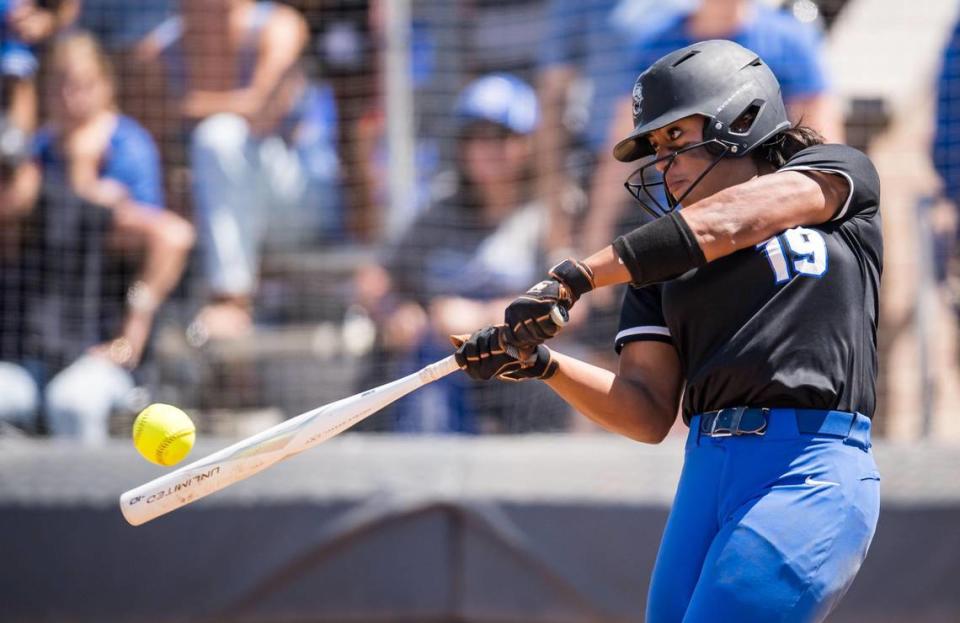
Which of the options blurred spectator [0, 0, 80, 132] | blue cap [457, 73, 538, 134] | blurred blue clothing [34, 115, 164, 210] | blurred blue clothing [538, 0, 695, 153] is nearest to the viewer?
blurred blue clothing [538, 0, 695, 153]

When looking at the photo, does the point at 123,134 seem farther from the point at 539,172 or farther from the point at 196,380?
the point at 539,172

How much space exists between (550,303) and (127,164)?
4273mm

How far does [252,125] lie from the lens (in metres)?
6.79

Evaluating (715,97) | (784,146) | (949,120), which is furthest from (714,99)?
(949,120)

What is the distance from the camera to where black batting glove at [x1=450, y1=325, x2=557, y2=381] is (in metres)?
2.98

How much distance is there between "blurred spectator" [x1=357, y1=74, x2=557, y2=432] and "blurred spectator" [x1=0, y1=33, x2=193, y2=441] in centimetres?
112

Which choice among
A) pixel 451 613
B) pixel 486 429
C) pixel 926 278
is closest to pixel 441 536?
pixel 451 613

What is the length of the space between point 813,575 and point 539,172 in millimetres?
3846

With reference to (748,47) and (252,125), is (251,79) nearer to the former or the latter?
(252,125)

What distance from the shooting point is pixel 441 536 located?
540 cm

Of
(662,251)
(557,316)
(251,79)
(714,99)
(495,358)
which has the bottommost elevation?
(495,358)

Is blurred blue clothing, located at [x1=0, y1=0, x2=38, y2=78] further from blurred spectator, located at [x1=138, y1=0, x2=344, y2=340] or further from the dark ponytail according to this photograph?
the dark ponytail

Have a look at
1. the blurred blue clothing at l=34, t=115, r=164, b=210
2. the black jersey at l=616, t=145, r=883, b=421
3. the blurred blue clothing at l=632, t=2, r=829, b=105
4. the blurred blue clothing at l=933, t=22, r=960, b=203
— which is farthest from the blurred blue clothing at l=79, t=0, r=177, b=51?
the black jersey at l=616, t=145, r=883, b=421

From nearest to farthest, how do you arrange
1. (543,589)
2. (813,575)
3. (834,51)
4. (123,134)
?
(813,575)
(543,589)
(834,51)
(123,134)
